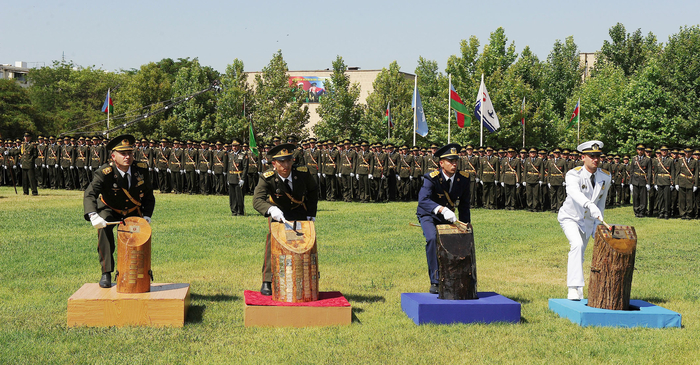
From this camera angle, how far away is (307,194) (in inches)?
352

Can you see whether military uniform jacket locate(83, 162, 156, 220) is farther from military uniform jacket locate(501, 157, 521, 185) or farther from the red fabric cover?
military uniform jacket locate(501, 157, 521, 185)

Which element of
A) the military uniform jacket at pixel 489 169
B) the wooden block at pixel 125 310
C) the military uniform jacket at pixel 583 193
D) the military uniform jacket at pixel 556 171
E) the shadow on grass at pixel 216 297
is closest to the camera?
the wooden block at pixel 125 310

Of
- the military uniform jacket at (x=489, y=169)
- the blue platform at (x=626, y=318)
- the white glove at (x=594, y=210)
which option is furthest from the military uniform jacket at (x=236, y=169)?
the blue platform at (x=626, y=318)

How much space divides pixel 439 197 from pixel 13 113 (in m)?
63.5

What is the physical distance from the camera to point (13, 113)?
63.4 meters

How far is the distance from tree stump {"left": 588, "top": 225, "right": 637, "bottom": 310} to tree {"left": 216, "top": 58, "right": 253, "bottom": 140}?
4530cm

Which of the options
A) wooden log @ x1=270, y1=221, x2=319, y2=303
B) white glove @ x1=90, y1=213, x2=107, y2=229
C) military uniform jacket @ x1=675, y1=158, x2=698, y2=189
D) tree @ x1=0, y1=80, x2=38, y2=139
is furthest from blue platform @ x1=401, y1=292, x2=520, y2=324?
tree @ x1=0, y1=80, x2=38, y2=139

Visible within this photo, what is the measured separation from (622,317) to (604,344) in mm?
900

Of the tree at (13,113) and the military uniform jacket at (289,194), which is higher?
the tree at (13,113)

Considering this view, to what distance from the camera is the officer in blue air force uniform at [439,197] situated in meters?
8.57

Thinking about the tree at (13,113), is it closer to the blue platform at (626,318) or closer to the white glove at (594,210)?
the white glove at (594,210)

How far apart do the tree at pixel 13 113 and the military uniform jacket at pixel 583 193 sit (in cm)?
6228

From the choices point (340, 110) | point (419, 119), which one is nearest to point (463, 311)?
point (419, 119)

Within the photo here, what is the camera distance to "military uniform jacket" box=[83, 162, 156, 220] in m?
8.27
